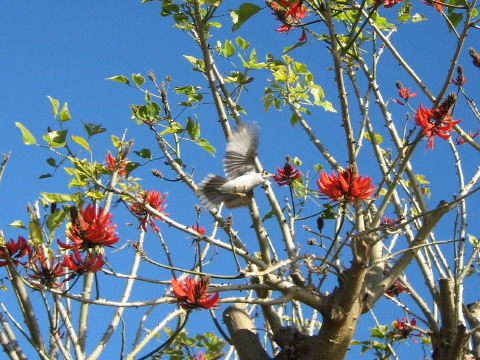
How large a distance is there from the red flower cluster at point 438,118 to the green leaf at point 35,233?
56.8 inches

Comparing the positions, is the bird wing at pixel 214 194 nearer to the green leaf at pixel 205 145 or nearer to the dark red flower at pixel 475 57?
the green leaf at pixel 205 145

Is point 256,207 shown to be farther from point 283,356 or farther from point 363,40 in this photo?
point 363,40

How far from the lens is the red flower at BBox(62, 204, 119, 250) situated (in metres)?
2.10

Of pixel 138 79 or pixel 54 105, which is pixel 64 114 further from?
pixel 138 79

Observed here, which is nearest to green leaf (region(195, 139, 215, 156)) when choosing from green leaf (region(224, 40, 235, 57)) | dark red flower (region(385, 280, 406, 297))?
green leaf (region(224, 40, 235, 57))

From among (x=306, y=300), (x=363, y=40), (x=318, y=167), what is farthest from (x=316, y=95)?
(x=306, y=300)

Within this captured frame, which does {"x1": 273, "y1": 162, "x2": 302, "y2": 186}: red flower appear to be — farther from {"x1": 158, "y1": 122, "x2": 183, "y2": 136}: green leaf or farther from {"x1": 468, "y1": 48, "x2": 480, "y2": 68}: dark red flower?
{"x1": 468, "y1": 48, "x2": 480, "y2": 68}: dark red flower

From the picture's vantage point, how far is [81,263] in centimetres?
212

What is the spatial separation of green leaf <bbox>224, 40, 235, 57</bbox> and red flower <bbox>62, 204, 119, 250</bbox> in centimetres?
131

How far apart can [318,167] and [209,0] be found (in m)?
1.58

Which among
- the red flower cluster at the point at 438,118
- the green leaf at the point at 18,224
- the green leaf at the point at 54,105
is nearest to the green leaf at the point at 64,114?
the green leaf at the point at 54,105

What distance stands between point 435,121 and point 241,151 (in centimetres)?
76

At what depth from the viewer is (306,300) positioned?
226cm

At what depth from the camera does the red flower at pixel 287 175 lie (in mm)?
2633
